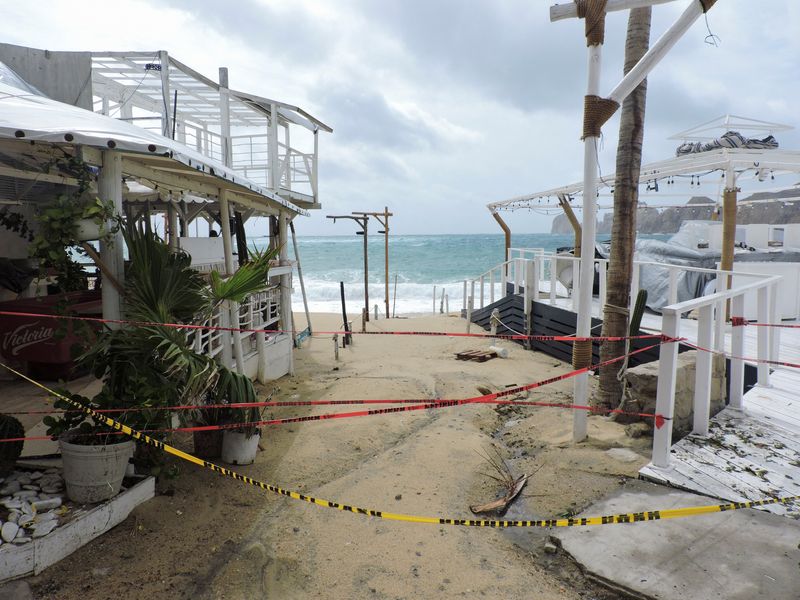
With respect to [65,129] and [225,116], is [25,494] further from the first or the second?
[225,116]

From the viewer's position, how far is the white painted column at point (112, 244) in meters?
3.90

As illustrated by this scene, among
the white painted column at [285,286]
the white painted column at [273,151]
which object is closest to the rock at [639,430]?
the white painted column at [285,286]

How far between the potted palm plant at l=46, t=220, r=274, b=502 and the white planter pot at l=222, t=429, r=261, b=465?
745 millimetres

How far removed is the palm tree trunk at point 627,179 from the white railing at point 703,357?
3.66 ft

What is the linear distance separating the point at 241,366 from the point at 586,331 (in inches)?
179

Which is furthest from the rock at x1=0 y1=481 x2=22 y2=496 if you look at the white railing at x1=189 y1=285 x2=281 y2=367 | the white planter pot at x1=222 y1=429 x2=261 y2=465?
the white railing at x1=189 y1=285 x2=281 y2=367

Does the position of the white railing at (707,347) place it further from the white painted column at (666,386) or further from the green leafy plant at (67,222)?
the green leafy plant at (67,222)

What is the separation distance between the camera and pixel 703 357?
13.9 feet

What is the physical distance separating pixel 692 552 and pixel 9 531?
403cm

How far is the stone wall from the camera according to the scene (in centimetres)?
458

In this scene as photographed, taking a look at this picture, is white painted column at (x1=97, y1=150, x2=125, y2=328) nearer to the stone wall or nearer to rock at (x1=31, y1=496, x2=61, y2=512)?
rock at (x1=31, y1=496, x2=61, y2=512)

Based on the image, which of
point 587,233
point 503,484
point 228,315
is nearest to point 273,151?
point 228,315

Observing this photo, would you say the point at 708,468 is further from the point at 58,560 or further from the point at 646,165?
the point at 646,165

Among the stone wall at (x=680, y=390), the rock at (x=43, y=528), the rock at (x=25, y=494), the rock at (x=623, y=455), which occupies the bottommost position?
the rock at (x=623, y=455)
